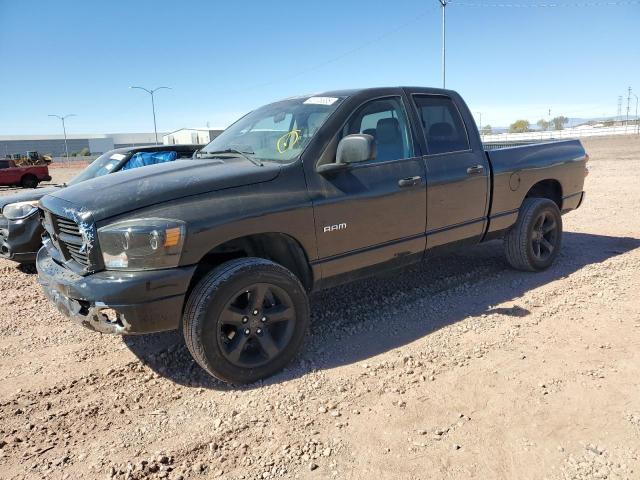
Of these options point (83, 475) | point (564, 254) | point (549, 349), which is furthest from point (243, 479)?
point (564, 254)

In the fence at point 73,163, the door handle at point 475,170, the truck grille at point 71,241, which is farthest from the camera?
the fence at point 73,163

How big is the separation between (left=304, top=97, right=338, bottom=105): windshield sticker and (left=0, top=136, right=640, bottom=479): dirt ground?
184cm

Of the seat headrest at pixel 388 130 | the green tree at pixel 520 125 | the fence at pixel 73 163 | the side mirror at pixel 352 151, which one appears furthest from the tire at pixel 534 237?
the green tree at pixel 520 125

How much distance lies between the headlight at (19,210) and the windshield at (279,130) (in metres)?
2.98

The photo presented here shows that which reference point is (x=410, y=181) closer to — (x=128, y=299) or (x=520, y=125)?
(x=128, y=299)

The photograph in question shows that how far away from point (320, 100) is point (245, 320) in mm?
1953

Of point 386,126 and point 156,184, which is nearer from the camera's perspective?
point 156,184

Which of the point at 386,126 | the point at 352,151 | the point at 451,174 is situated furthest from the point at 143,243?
the point at 451,174

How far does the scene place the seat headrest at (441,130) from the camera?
4.46 m

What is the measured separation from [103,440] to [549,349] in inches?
119

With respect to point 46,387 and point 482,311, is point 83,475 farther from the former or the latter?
point 482,311

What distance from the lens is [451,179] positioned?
439 cm

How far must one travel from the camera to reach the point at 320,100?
161 inches

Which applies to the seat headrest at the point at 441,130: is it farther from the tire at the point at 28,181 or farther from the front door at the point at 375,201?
the tire at the point at 28,181
